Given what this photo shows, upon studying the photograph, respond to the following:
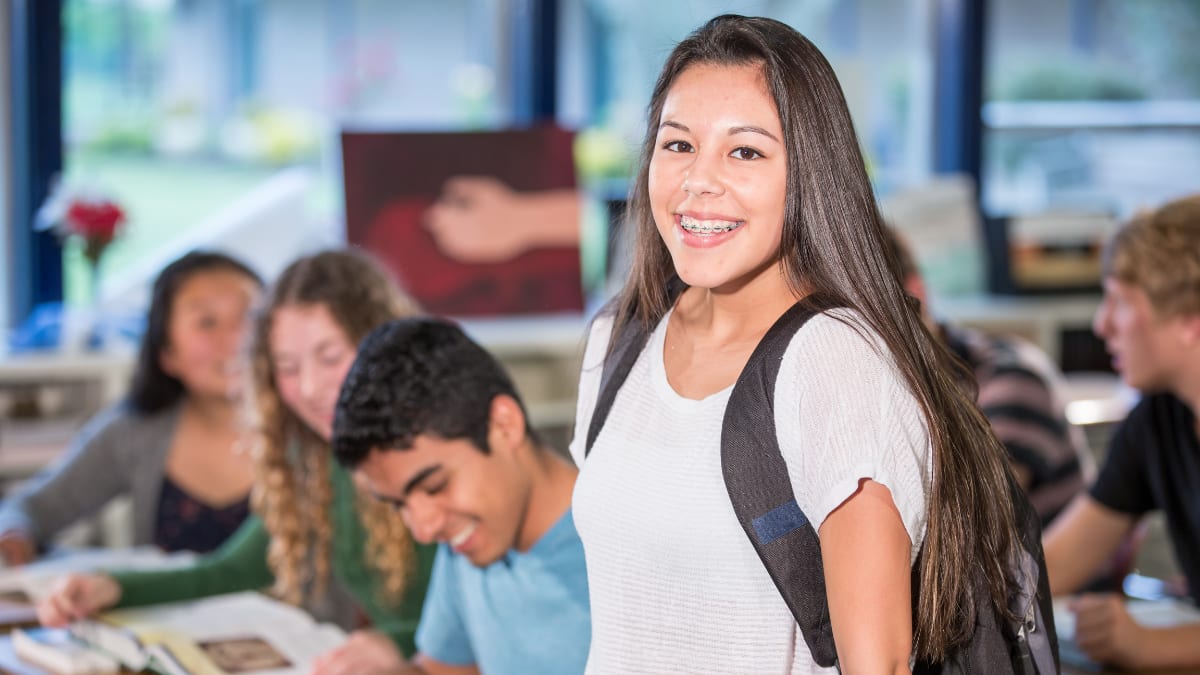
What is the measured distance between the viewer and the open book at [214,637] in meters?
1.98

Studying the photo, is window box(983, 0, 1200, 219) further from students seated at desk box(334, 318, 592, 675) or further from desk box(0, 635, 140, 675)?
desk box(0, 635, 140, 675)

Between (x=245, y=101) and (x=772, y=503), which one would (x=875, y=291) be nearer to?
(x=772, y=503)

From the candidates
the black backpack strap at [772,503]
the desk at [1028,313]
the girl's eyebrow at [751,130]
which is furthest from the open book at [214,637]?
the desk at [1028,313]

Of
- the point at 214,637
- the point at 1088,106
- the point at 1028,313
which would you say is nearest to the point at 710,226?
the point at 214,637

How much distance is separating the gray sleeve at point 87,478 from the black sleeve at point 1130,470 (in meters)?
1.84

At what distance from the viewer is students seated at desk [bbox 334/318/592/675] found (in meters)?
1.67

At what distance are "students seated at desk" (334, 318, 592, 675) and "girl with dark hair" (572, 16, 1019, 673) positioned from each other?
0.36 m

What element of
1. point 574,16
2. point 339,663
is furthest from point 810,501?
point 574,16

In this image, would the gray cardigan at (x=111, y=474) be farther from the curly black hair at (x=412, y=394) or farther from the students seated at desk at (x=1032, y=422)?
the students seated at desk at (x=1032, y=422)

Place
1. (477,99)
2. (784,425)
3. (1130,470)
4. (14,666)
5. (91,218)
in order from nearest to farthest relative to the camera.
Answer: (784,425) → (14,666) → (1130,470) → (91,218) → (477,99)

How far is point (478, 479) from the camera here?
1.68m

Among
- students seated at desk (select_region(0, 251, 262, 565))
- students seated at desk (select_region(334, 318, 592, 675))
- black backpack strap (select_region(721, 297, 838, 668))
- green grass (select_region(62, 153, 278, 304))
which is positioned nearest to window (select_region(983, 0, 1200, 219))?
green grass (select_region(62, 153, 278, 304))

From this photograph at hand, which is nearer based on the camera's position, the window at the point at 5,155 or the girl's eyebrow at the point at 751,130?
the girl's eyebrow at the point at 751,130

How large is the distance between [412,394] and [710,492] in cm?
59
